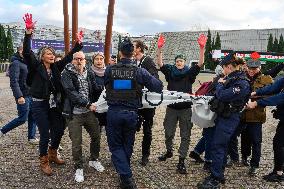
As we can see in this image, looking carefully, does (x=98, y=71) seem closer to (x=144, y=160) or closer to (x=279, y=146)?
(x=144, y=160)

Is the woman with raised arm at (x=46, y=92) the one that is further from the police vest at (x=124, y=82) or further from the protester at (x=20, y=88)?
the protester at (x=20, y=88)

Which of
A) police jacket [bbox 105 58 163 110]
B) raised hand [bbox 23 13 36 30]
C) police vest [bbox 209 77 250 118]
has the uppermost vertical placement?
raised hand [bbox 23 13 36 30]

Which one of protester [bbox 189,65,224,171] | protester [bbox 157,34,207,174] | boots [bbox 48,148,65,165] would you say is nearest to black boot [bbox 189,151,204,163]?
Answer: protester [bbox 189,65,224,171]

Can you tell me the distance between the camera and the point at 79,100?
5.19 m

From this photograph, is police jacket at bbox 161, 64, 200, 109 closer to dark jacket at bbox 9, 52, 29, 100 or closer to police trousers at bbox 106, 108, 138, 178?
police trousers at bbox 106, 108, 138, 178

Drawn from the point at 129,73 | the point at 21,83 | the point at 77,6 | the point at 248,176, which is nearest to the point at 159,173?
the point at 248,176

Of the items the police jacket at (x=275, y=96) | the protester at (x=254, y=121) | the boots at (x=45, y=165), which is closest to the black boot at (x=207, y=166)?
the protester at (x=254, y=121)

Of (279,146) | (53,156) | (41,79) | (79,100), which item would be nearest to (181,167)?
(279,146)

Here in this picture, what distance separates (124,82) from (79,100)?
767mm

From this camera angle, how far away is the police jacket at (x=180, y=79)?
236 inches

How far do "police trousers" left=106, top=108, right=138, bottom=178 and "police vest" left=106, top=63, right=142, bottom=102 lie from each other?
0.68ft

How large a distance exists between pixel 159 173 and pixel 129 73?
1.85 metres

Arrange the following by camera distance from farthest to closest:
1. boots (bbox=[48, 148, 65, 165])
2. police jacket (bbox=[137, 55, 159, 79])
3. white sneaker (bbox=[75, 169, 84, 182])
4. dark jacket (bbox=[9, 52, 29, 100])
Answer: dark jacket (bbox=[9, 52, 29, 100]) < boots (bbox=[48, 148, 65, 165]) < police jacket (bbox=[137, 55, 159, 79]) < white sneaker (bbox=[75, 169, 84, 182])

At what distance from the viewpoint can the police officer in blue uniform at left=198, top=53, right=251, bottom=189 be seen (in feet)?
16.2
